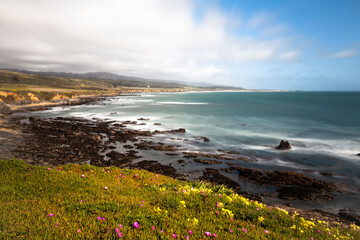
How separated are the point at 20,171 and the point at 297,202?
19.5 meters

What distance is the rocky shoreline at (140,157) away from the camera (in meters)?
17.9

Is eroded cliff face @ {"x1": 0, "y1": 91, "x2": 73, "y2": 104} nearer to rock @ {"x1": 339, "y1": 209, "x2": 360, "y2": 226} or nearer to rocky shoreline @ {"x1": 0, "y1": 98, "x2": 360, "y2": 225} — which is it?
rocky shoreline @ {"x1": 0, "y1": 98, "x2": 360, "y2": 225}

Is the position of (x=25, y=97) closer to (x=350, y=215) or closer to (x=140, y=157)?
(x=140, y=157)

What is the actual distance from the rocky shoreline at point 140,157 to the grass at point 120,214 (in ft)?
29.7

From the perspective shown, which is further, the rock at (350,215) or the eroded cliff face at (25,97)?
the eroded cliff face at (25,97)

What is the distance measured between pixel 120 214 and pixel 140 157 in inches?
785

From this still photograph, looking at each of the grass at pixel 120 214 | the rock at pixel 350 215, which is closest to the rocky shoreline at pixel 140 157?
the rock at pixel 350 215

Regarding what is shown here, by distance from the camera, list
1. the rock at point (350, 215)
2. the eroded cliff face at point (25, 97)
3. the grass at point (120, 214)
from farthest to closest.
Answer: the eroded cliff face at point (25, 97) → the rock at point (350, 215) → the grass at point (120, 214)

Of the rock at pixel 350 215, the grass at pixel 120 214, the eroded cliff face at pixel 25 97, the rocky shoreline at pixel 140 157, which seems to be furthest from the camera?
the eroded cliff face at pixel 25 97

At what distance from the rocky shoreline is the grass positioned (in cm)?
904

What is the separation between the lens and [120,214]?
602cm

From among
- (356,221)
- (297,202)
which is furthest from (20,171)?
(356,221)

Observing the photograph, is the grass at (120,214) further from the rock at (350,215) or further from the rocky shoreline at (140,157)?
the rocky shoreline at (140,157)

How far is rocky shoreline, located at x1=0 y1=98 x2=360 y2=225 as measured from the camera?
17.9 meters
